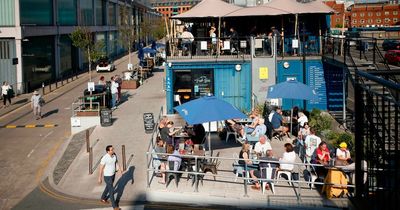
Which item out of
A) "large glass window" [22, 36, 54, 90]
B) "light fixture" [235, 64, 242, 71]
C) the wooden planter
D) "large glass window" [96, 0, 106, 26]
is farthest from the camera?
"large glass window" [96, 0, 106, 26]

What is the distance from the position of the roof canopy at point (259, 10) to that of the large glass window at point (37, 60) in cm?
1652

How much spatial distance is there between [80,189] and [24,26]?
2486 centimetres

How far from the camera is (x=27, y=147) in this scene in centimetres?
A: 1944

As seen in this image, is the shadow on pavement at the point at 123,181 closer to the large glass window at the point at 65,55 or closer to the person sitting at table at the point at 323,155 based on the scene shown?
the person sitting at table at the point at 323,155

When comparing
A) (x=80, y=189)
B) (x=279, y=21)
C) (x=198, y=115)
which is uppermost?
(x=279, y=21)

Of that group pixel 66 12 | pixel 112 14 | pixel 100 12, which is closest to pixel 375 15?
pixel 112 14

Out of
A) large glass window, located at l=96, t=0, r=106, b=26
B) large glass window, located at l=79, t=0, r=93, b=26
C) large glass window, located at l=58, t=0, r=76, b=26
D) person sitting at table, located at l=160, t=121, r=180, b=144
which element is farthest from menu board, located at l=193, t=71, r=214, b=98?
large glass window, located at l=96, t=0, r=106, b=26

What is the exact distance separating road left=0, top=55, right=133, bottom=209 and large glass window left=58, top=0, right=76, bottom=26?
54.9ft

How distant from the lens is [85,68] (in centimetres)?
5569

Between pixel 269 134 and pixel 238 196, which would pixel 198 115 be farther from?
pixel 269 134

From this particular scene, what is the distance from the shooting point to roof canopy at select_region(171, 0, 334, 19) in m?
23.9

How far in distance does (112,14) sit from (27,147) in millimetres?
55511

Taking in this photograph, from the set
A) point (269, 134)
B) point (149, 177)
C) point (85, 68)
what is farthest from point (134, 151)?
point (85, 68)

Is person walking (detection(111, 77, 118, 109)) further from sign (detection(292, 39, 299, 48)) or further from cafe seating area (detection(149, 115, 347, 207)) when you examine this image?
cafe seating area (detection(149, 115, 347, 207))
